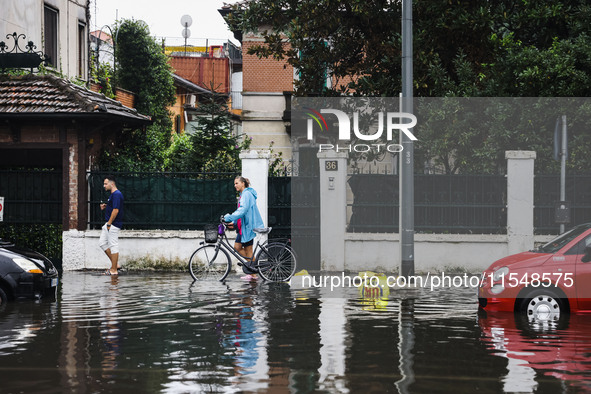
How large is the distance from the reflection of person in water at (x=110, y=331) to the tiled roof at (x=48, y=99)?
469cm

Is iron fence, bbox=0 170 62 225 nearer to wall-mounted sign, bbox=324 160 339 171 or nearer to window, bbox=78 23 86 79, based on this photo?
wall-mounted sign, bbox=324 160 339 171

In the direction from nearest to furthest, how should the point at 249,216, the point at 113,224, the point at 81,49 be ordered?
the point at 249,216 → the point at 113,224 → the point at 81,49

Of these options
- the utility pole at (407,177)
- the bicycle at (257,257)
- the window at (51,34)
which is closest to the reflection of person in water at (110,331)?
the bicycle at (257,257)

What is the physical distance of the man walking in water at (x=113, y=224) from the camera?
18.3 m

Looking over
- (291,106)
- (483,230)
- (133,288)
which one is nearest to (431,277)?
(483,230)

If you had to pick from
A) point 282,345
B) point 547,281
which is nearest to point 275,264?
point 547,281

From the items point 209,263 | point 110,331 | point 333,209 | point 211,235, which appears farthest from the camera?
point 333,209

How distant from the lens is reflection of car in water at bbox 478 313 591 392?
812 cm

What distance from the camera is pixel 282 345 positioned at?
9.91 meters

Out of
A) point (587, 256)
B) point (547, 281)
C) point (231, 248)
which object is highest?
point (587, 256)

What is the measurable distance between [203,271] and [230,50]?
43.5 metres

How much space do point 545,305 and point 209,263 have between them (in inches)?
271

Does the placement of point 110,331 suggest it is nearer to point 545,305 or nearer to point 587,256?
point 545,305

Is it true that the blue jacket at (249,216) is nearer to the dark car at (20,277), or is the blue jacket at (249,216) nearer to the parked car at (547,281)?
the dark car at (20,277)
